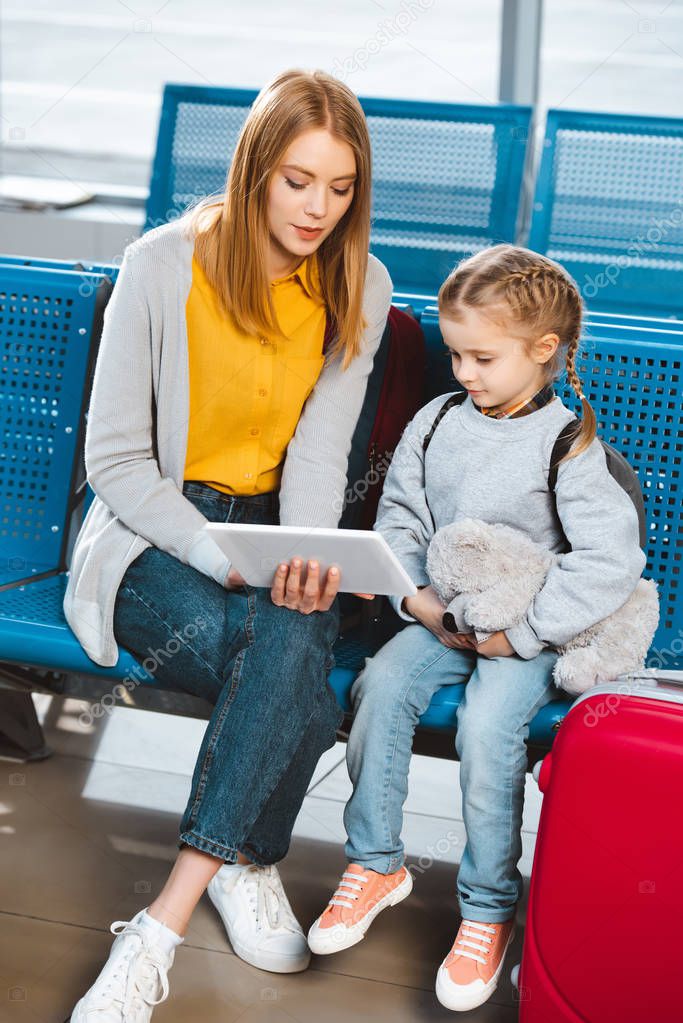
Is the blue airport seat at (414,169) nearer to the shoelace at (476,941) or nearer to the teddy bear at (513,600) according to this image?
the teddy bear at (513,600)

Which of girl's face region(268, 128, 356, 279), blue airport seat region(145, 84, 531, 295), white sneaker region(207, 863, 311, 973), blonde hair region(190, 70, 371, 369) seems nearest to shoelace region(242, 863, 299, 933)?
white sneaker region(207, 863, 311, 973)

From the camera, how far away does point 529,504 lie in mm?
1798

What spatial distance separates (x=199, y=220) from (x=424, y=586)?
72 cm

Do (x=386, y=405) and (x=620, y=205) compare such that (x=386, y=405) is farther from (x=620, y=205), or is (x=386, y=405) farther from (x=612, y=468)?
(x=620, y=205)

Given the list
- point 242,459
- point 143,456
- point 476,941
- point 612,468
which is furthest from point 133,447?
point 476,941

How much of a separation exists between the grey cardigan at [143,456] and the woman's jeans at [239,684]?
37 millimetres

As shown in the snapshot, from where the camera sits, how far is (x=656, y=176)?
3295 mm

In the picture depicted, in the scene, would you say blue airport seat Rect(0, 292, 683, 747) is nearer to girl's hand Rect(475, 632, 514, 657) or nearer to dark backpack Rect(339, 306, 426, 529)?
dark backpack Rect(339, 306, 426, 529)

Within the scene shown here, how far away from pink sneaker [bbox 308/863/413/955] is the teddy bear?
397 millimetres

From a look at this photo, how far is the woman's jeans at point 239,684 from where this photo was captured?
160 cm

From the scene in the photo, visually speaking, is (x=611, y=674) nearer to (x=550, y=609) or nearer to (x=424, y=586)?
(x=550, y=609)

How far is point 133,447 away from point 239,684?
472 millimetres

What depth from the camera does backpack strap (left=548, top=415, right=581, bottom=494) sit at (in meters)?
1.77

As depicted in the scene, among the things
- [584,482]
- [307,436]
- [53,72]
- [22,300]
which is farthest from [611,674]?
[53,72]
